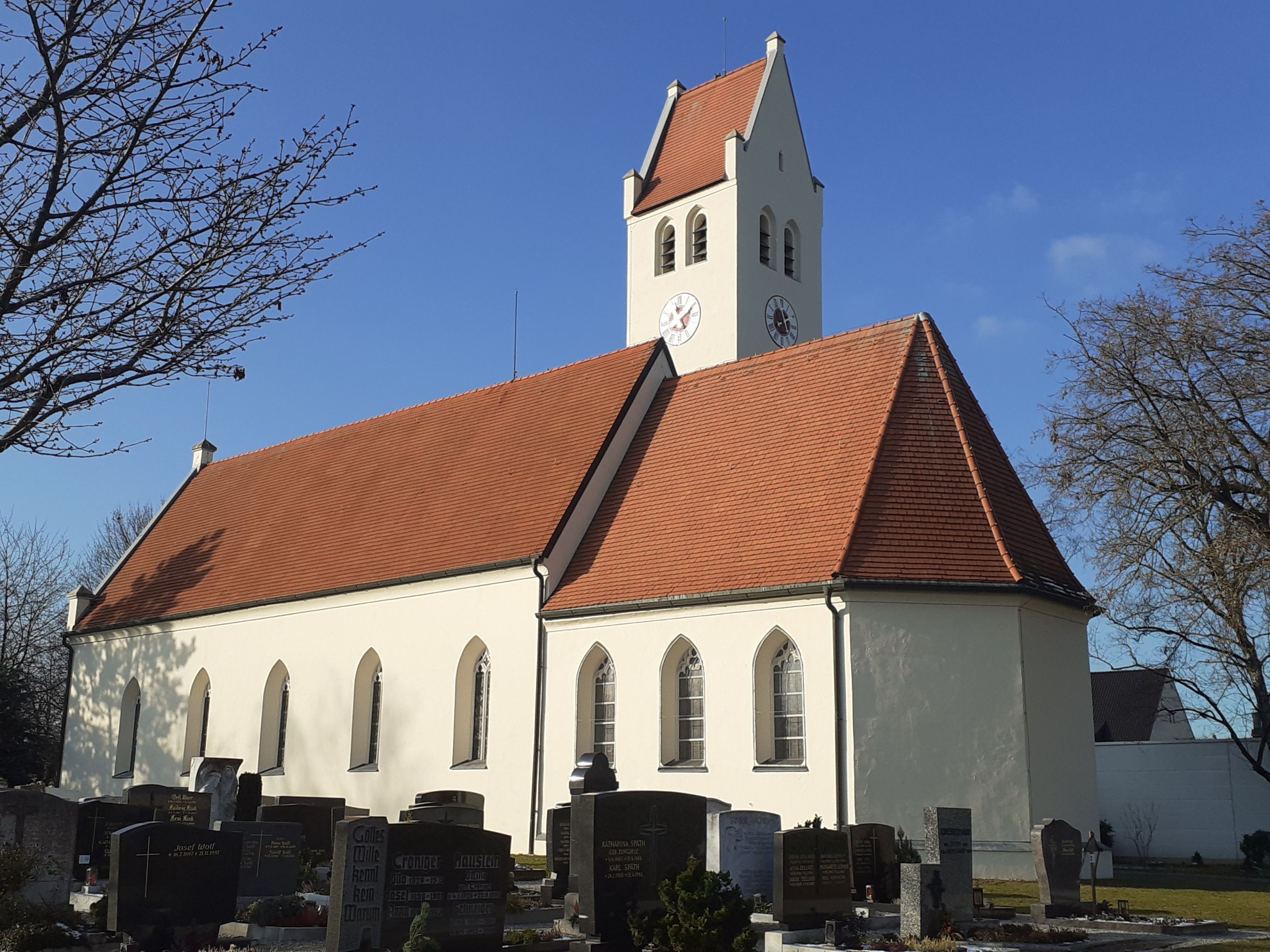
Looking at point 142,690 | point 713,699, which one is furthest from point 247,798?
point 142,690

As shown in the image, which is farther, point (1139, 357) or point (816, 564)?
point (1139, 357)

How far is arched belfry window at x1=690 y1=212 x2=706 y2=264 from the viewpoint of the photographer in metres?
33.6

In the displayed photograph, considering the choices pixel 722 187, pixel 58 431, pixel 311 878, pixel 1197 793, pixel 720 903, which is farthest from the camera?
pixel 722 187

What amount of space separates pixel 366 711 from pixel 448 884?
1393 centimetres

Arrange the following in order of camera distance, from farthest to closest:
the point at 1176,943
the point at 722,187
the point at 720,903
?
the point at 722,187, the point at 1176,943, the point at 720,903

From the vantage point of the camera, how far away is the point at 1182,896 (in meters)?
16.1

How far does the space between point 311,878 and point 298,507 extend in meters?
14.4

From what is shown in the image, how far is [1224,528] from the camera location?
21.0m

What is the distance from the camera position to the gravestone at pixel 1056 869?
1301 cm

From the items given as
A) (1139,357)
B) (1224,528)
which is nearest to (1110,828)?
(1224,528)

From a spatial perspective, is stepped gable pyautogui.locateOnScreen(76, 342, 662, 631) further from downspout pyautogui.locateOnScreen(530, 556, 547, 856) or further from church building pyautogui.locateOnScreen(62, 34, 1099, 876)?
downspout pyautogui.locateOnScreen(530, 556, 547, 856)

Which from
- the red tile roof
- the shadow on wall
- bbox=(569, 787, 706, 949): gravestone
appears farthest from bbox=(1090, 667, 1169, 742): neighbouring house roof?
bbox=(569, 787, 706, 949): gravestone

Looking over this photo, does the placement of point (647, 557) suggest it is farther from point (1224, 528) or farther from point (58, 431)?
point (58, 431)

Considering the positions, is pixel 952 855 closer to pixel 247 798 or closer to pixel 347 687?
pixel 247 798
